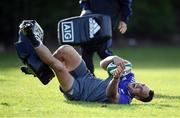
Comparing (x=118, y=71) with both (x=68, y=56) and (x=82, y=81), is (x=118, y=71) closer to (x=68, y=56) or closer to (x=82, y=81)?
(x=82, y=81)

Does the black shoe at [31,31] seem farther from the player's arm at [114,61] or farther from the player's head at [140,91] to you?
the player's head at [140,91]

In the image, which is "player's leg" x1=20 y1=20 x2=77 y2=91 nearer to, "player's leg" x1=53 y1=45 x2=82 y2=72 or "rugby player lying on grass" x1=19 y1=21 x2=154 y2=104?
"rugby player lying on grass" x1=19 y1=21 x2=154 y2=104

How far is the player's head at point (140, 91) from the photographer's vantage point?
8742mm

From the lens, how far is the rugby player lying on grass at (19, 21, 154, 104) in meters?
8.61

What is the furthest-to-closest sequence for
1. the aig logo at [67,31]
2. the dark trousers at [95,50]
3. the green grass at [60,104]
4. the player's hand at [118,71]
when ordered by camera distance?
the dark trousers at [95,50] → the aig logo at [67,31] → the player's hand at [118,71] → the green grass at [60,104]

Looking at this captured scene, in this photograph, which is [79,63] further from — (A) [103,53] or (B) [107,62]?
(A) [103,53]

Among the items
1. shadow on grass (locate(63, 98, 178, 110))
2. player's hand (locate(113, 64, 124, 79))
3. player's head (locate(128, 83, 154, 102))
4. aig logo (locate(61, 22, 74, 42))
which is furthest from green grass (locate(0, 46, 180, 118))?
aig logo (locate(61, 22, 74, 42))

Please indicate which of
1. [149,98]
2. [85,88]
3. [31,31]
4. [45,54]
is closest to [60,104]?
[85,88]

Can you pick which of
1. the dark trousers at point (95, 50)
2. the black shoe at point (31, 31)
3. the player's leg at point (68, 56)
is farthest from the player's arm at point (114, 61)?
the dark trousers at point (95, 50)

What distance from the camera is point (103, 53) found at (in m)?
10.8

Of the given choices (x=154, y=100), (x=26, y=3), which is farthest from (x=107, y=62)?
(x=26, y=3)

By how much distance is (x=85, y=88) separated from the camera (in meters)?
8.88

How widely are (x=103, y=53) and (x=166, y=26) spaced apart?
18.8 metres

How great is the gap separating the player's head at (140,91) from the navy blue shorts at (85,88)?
0.31 meters
